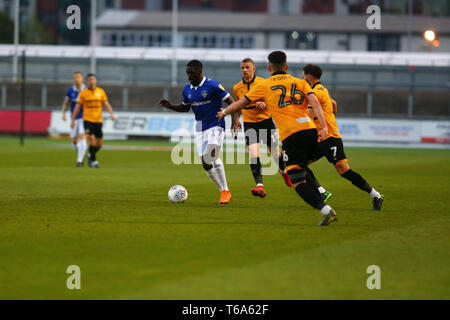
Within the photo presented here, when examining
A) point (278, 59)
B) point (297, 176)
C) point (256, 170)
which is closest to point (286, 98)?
point (278, 59)

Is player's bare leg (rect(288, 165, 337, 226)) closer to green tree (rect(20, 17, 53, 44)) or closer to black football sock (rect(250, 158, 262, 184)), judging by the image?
black football sock (rect(250, 158, 262, 184))

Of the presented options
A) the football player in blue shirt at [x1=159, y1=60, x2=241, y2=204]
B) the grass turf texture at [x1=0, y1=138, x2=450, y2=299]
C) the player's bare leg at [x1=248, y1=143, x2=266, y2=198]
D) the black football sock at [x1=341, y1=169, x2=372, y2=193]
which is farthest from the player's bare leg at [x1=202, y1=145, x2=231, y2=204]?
the black football sock at [x1=341, y1=169, x2=372, y2=193]

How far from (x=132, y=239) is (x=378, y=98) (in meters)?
35.0

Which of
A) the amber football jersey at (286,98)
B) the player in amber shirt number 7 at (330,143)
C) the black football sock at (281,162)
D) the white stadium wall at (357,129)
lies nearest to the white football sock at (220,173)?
the player in amber shirt number 7 at (330,143)

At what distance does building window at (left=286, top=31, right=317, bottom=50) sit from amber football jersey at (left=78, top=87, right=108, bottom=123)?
209 ft

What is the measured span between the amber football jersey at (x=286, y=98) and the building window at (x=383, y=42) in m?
77.3

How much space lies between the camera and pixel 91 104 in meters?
23.4

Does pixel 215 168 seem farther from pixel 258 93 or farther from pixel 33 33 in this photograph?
pixel 33 33

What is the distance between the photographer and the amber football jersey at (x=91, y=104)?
76.7 ft

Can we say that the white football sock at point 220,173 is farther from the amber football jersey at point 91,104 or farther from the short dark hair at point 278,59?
the amber football jersey at point 91,104

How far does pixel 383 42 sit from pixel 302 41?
8165mm
